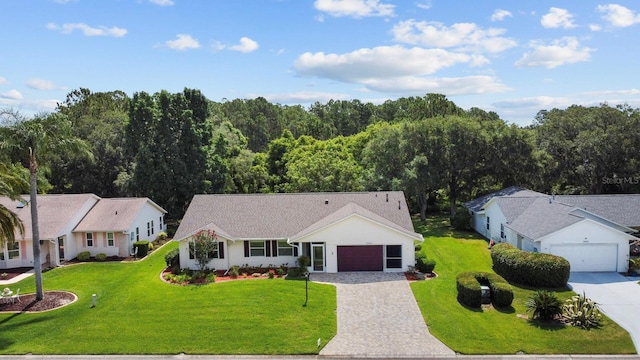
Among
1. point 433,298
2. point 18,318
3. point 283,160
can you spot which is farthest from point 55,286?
point 283,160

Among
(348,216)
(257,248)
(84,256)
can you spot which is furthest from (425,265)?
(84,256)

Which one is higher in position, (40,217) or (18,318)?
(40,217)

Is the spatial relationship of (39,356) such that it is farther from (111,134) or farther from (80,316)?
(111,134)

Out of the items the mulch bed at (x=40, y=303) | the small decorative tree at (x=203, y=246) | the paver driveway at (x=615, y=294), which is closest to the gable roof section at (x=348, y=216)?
the small decorative tree at (x=203, y=246)

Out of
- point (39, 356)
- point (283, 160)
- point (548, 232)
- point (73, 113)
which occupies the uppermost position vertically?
point (73, 113)

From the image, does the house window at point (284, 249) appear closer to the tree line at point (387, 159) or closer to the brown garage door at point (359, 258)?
the brown garage door at point (359, 258)

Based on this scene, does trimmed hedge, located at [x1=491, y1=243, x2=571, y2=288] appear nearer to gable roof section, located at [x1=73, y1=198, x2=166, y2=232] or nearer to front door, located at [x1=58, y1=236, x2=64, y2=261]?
→ gable roof section, located at [x1=73, y1=198, x2=166, y2=232]

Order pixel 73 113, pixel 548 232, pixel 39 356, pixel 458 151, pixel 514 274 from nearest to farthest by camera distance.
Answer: pixel 39 356
pixel 514 274
pixel 548 232
pixel 458 151
pixel 73 113
